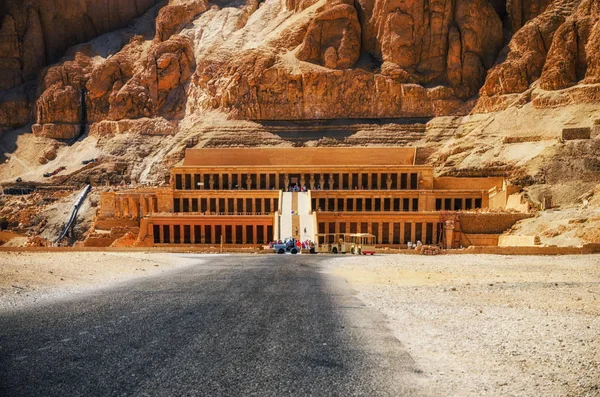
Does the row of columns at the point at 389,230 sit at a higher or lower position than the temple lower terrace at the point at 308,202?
lower

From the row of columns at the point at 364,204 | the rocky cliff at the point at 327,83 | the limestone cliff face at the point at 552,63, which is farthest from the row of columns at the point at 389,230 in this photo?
the limestone cliff face at the point at 552,63

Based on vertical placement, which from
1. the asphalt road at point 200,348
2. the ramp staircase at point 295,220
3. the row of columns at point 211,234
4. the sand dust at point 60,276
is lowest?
the row of columns at point 211,234

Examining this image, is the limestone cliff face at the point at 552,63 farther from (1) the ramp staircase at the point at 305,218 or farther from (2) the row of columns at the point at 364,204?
(1) the ramp staircase at the point at 305,218

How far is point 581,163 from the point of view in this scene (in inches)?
2063

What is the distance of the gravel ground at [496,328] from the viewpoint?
7.78m

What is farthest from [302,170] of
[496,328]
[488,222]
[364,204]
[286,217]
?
[496,328]

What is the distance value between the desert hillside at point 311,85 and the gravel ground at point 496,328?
37641mm

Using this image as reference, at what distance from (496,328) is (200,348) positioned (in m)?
5.63

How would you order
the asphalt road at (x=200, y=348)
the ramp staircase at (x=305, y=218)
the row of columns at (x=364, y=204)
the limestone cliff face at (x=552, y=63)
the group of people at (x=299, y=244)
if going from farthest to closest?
the limestone cliff face at (x=552, y=63)
the row of columns at (x=364, y=204)
the ramp staircase at (x=305, y=218)
the group of people at (x=299, y=244)
the asphalt road at (x=200, y=348)

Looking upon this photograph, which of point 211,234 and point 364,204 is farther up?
point 364,204

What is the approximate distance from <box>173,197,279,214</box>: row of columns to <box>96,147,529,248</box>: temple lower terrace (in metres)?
0.11

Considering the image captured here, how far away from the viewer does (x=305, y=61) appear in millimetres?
83625

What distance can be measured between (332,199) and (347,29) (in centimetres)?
3536

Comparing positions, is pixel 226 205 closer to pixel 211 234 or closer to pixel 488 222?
pixel 211 234
